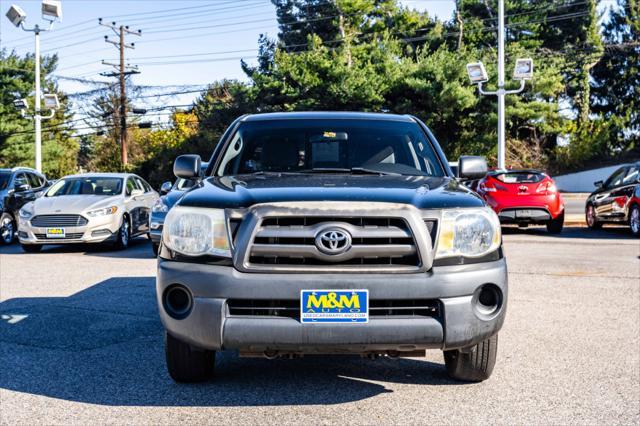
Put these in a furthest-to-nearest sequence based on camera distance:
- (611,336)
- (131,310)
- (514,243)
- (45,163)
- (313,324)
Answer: (45,163), (514,243), (131,310), (611,336), (313,324)

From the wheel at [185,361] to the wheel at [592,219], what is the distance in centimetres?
1458

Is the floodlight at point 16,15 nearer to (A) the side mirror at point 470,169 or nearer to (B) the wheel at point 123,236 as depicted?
(B) the wheel at point 123,236

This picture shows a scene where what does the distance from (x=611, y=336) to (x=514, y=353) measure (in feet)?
3.62

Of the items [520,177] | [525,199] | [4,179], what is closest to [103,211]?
[4,179]

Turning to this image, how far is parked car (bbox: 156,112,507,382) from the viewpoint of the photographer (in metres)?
3.79

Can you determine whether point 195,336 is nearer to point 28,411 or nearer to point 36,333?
point 28,411

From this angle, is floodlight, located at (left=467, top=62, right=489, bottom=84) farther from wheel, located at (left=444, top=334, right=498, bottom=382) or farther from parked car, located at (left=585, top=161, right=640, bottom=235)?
wheel, located at (left=444, top=334, right=498, bottom=382)

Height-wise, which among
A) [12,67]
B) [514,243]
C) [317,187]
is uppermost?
[12,67]

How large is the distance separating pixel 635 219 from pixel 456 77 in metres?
26.7

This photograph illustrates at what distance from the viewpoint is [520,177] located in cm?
1631

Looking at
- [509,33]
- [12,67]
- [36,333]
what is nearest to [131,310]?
[36,333]

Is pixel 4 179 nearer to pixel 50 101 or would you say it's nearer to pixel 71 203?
pixel 71 203

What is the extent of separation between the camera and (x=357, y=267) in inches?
152

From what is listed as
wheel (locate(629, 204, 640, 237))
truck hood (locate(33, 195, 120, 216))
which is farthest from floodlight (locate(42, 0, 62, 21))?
Result: wheel (locate(629, 204, 640, 237))
